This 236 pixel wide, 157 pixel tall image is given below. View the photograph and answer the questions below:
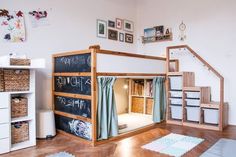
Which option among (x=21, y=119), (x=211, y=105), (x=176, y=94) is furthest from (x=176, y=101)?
(x=21, y=119)

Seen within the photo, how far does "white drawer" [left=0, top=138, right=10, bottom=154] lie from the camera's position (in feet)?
9.26

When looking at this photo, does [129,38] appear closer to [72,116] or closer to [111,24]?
[111,24]

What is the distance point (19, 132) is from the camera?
314cm

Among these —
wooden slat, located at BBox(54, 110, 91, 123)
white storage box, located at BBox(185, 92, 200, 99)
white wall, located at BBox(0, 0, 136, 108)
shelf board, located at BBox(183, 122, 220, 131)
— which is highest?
white wall, located at BBox(0, 0, 136, 108)

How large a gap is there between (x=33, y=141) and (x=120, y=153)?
4.38 feet

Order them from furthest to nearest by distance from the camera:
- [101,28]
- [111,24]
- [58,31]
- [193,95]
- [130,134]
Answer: [111,24] → [101,28] → [193,95] → [58,31] → [130,134]

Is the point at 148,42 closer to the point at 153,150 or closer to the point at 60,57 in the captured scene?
the point at 60,57

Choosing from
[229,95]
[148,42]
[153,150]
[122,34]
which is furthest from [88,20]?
[229,95]

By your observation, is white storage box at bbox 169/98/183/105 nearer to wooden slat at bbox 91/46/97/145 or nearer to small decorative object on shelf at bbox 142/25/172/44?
small decorative object on shelf at bbox 142/25/172/44

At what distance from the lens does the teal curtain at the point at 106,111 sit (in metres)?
3.22

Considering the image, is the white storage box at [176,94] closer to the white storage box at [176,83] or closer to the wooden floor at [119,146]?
the white storage box at [176,83]

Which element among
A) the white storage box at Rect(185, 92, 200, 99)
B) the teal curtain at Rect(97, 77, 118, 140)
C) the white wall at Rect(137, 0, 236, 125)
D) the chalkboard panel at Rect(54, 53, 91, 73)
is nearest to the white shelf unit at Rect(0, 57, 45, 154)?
the chalkboard panel at Rect(54, 53, 91, 73)

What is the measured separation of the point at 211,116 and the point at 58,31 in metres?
3.37

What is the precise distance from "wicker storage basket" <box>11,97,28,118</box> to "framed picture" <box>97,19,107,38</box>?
7.77 feet
